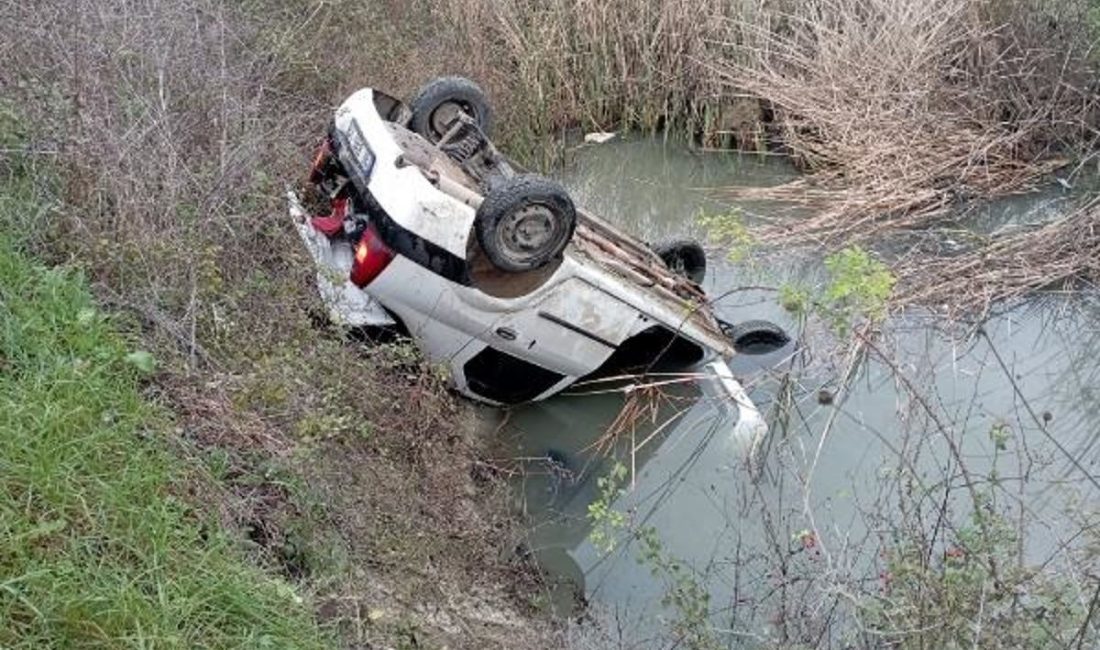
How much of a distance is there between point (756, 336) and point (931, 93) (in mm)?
3677

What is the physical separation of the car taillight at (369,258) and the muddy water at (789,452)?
4.19ft

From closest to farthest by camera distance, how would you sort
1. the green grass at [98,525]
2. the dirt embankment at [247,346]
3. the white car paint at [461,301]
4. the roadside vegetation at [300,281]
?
the green grass at [98,525] < the roadside vegetation at [300,281] < the dirt embankment at [247,346] < the white car paint at [461,301]

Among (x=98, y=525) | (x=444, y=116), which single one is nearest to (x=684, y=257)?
(x=444, y=116)

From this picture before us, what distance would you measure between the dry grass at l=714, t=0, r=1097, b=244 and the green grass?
630cm

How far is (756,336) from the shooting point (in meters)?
6.79

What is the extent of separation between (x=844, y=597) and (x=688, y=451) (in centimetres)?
266

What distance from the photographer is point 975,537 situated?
364cm

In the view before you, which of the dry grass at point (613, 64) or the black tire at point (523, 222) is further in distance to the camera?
the dry grass at point (613, 64)

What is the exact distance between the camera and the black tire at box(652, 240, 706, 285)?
7117mm

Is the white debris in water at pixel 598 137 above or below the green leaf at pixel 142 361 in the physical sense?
above

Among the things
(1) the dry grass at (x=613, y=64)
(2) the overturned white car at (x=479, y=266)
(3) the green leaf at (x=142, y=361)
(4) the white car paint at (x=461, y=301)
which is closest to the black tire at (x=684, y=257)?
(2) the overturned white car at (x=479, y=266)

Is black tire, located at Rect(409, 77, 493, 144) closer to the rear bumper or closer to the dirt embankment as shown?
the dirt embankment

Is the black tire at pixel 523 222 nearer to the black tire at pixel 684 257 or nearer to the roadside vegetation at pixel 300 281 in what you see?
the roadside vegetation at pixel 300 281

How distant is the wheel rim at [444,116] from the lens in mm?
6473
